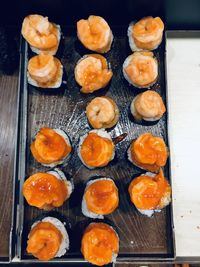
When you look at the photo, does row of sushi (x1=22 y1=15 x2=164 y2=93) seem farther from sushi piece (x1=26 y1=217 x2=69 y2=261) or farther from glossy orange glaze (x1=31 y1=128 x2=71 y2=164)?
sushi piece (x1=26 y1=217 x2=69 y2=261)

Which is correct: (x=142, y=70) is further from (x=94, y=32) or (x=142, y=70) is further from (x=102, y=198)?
(x=102, y=198)


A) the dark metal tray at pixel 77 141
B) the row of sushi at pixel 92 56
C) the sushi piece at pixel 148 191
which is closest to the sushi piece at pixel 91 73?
the row of sushi at pixel 92 56

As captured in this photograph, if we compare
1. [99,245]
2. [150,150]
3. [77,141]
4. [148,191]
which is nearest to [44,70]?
[77,141]

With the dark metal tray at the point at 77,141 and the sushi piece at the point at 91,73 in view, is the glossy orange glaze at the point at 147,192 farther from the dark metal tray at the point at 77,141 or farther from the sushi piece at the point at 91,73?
the sushi piece at the point at 91,73

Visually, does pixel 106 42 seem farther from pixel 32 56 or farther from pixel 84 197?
pixel 84 197

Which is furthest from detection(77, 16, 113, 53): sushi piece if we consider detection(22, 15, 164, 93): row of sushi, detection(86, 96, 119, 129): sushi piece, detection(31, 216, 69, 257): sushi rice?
detection(31, 216, 69, 257): sushi rice

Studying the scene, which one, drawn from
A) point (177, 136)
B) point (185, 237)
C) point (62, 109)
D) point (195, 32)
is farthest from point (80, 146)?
point (195, 32)
